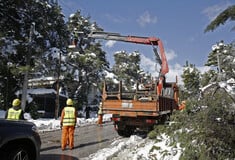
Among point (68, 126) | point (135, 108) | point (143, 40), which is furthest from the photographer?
point (143, 40)

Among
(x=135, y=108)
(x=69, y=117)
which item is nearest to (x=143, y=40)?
(x=135, y=108)

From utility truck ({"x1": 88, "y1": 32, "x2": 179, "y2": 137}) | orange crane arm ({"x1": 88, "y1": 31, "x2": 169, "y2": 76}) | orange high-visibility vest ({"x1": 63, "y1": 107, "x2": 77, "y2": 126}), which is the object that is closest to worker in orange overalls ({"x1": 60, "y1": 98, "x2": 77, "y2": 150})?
orange high-visibility vest ({"x1": 63, "y1": 107, "x2": 77, "y2": 126})

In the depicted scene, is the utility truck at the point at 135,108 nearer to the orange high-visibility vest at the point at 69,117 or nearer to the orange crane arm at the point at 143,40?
the orange crane arm at the point at 143,40

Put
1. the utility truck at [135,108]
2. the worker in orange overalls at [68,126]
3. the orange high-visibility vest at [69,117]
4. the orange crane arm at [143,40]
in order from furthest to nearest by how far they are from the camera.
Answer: the orange crane arm at [143,40], the utility truck at [135,108], the orange high-visibility vest at [69,117], the worker in orange overalls at [68,126]

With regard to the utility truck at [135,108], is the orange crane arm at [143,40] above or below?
above

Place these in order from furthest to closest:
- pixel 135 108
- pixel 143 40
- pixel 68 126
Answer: pixel 143 40, pixel 135 108, pixel 68 126

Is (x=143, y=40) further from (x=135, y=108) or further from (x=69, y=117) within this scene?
(x=69, y=117)

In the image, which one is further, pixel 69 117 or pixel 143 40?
pixel 143 40

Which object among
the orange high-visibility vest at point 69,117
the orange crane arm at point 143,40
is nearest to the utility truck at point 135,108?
the orange crane arm at point 143,40

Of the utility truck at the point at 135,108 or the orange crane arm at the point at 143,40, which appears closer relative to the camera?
the utility truck at the point at 135,108

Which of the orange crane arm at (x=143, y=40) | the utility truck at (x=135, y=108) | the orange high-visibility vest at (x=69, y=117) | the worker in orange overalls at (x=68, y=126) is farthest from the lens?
the orange crane arm at (x=143, y=40)

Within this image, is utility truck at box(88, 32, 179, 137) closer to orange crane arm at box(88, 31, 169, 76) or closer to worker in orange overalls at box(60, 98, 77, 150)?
orange crane arm at box(88, 31, 169, 76)

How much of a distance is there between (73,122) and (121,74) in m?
44.1

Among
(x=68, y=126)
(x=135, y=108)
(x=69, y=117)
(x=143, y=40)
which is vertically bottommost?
(x=68, y=126)
